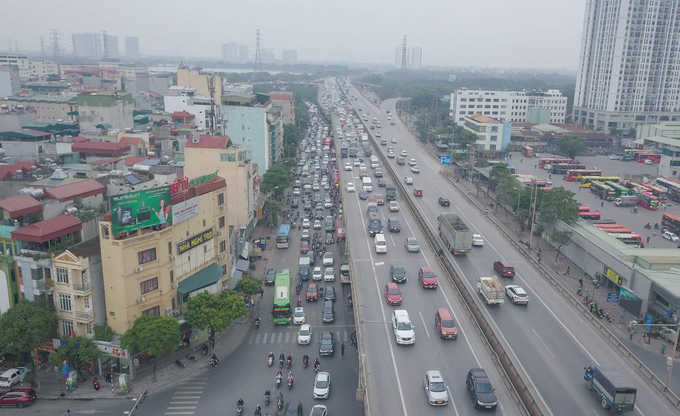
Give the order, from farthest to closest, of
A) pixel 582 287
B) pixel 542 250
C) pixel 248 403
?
pixel 542 250
pixel 582 287
pixel 248 403

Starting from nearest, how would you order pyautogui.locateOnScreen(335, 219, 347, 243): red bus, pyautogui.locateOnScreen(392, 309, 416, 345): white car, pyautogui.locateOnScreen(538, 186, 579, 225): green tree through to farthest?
pyautogui.locateOnScreen(392, 309, 416, 345): white car < pyautogui.locateOnScreen(538, 186, 579, 225): green tree < pyautogui.locateOnScreen(335, 219, 347, 243): red bus

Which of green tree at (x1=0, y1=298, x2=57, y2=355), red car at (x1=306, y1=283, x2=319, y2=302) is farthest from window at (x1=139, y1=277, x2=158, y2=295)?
red car at (x1=306, y1=283, x2=319, y2=302)

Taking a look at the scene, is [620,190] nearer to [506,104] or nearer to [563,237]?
[563,237]

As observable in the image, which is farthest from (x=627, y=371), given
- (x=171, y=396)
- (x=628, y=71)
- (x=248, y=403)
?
(x=628, y=71)

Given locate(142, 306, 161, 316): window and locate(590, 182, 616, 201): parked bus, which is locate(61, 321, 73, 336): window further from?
locate(590, 182, 616, 201): parked bus

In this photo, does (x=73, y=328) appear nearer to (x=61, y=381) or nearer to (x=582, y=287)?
(x=61, y=381)
